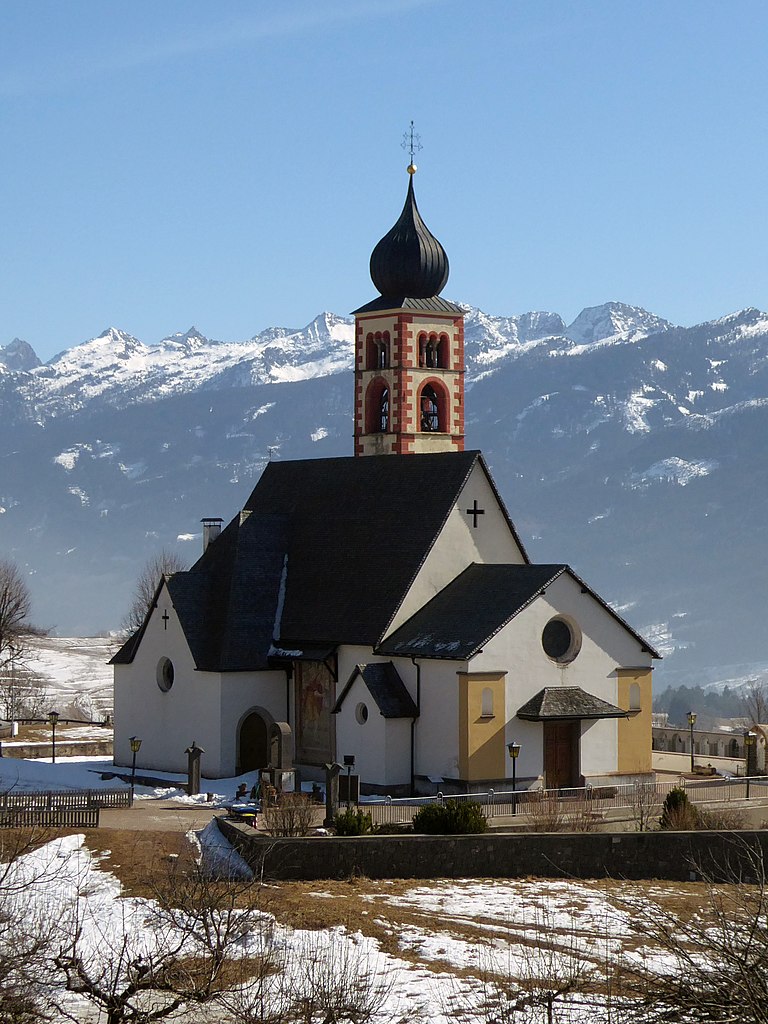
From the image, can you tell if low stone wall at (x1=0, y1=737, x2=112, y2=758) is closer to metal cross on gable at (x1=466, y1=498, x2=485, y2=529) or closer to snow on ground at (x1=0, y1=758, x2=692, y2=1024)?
metal cross on gable at (x1=466, y1=498, x2=485, y2=529)

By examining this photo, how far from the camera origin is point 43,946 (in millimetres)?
21500

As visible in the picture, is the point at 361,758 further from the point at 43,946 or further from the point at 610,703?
the point at 43,946

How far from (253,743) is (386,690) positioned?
5.88 m

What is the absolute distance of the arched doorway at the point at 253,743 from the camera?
54906 millimetres

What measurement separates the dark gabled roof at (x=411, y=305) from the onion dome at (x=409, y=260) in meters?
0.23

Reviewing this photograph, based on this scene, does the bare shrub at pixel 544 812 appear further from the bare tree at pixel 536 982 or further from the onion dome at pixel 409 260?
the onion dome at pixel 409 260

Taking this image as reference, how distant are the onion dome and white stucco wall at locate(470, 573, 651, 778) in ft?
62.5

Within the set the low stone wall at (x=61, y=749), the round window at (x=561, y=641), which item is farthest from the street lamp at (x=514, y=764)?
the low stone wall at (x=61, y=749)

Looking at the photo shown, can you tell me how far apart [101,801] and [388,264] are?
26.8 m

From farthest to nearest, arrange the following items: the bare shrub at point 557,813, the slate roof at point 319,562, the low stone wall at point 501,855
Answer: the slate roof at point 319,562, the bare shrub at point 557,813, the low stone wall at point 501,855

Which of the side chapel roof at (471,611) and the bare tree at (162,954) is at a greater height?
the side chapel roof at (471,611)

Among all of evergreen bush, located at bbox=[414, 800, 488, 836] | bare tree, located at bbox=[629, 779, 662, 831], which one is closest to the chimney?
bare tree, located at bbox=[629, 779, 662, 831]

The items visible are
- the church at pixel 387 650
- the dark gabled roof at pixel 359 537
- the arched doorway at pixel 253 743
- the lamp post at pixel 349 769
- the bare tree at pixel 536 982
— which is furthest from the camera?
the arched doorway at pixel 253 743

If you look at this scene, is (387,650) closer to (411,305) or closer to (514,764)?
(514,764)
